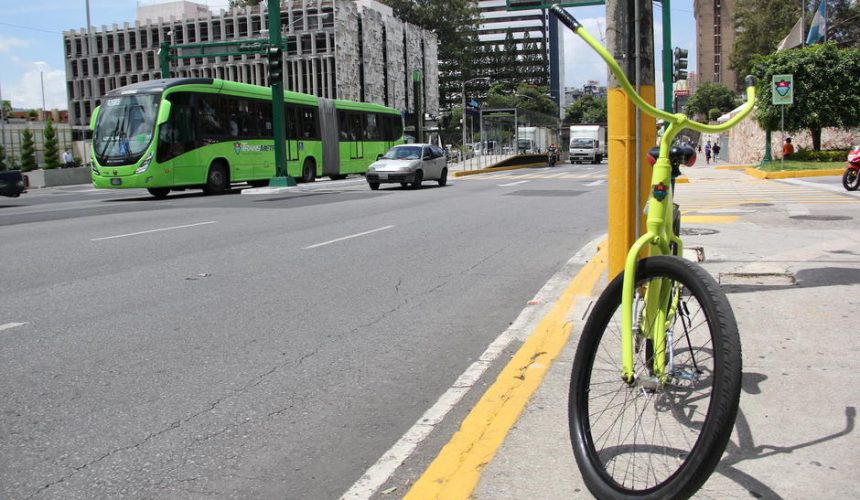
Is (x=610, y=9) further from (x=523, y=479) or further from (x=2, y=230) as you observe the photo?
(x=2, y=230)

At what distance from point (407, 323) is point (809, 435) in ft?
11.1

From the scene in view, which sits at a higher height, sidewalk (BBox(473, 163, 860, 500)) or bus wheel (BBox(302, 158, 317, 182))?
bus wheel (BBox(302, 158, 317, 182))

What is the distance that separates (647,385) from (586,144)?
54735mm

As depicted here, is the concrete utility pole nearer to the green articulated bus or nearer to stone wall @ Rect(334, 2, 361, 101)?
the green articulated bus

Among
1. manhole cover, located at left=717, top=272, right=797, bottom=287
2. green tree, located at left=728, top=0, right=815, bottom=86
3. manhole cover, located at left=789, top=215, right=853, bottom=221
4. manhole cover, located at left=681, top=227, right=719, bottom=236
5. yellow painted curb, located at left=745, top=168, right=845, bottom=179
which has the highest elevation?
green tree, located at left=728, top=0, right=815, bottom=86

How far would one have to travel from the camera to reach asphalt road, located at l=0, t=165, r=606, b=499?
11.7ft

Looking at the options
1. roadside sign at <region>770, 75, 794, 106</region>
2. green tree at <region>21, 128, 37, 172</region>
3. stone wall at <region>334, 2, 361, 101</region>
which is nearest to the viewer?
roadside sign at <region>770, 75, 794, 106</region>

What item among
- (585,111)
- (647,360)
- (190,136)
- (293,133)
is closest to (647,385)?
(647,360)

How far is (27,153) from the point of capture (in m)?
55.4

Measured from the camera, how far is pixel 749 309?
19.2ft

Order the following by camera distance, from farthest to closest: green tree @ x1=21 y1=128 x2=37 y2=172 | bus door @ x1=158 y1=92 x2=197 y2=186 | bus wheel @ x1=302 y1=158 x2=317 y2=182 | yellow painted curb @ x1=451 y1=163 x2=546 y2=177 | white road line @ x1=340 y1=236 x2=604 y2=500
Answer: green tree @ x1=21 y1=128 x2=37 y2=172 < yellow painted curb @ x1=451 y1=163 x2=546 y2=177 < bus wheel @ x1=302 y1=158 x2=317 y2=182 < bus door @ x1=158 y1=92 x2=197 y2=186 < white road line @ x1=340 y1=236 x2=604 y2=500

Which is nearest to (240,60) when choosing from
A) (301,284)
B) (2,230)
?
(2,230)

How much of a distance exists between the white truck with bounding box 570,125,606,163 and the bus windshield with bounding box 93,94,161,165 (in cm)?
3792

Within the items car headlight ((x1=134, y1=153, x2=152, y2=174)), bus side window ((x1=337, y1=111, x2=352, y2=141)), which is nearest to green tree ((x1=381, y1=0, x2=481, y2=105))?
bus side window ((x1=337, y1=111, x2=352, y2=141))
